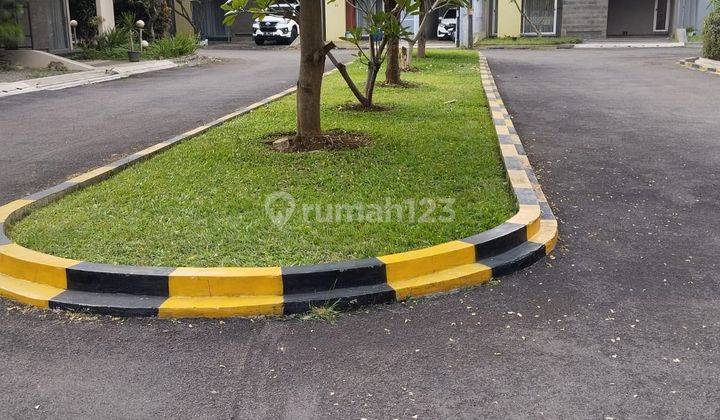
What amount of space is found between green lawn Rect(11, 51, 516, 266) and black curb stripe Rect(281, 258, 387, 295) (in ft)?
0.60

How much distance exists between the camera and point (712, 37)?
66.2 feet

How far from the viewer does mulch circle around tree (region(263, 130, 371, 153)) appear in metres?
7.61

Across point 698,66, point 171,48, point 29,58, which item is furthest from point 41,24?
point 698,66

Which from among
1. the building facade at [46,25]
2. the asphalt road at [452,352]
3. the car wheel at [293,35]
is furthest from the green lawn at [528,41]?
the asphalt road at [452,352]

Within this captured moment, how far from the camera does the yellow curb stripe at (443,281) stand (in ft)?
13.8

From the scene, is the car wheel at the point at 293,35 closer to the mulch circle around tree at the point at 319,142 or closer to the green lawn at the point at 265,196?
the green lawn at the point at 265,196

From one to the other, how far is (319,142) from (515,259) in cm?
357

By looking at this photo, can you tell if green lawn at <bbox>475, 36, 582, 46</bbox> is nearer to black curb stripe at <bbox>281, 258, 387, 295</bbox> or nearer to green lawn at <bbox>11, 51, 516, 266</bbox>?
green lawn at <bbox>11, 51, 516, 266</bbox>

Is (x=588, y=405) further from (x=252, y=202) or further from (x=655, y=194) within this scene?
(x=655, y=194)

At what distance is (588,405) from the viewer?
3.04 m

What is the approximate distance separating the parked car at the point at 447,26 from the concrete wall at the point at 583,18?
5210 mm

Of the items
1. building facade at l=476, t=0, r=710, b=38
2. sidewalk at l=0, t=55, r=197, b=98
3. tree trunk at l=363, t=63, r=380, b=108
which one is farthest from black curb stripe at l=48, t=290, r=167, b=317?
building facade at l=476, t=0, r=710, b=38

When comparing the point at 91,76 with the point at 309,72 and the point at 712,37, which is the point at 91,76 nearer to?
the point at 309,72

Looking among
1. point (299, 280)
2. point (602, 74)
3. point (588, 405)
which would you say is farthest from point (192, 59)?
point (588, 405)
